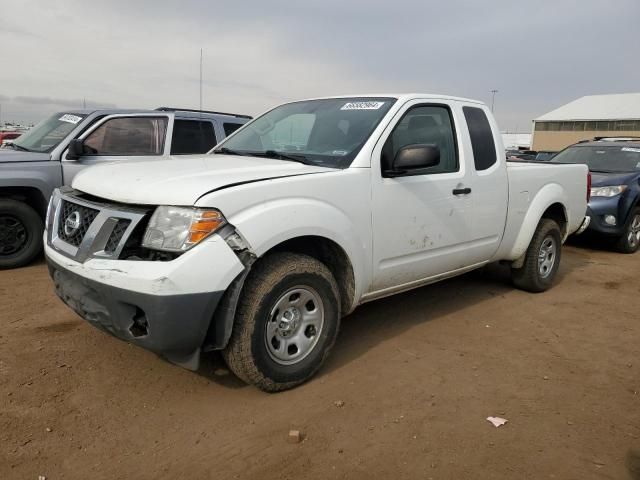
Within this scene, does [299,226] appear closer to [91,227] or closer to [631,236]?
[91,227]

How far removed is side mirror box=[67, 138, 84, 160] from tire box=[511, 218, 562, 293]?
501 centimetres

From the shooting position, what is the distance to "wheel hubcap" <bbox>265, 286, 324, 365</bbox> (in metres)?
3.04

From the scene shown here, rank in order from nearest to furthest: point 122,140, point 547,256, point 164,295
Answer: point 164,295
point 547,256
point 122,140

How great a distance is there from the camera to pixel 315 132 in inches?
153

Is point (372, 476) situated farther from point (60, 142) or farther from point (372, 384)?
point (60, 142)

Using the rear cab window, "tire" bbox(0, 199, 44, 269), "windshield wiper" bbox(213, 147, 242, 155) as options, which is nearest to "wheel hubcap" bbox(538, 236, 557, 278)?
"windshield wiper" bbox(213, 147, 242, 155)

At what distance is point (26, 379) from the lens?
3195 millimetres

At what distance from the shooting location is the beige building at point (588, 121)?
4616cm

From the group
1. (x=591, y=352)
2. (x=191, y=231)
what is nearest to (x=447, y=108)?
(x=591, y=352)

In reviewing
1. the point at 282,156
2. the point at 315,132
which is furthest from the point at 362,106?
the point at 282,156

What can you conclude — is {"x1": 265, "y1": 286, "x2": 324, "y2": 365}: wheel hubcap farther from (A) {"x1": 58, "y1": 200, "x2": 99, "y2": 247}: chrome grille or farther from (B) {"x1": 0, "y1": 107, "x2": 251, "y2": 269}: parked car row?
(B) {"x1": 0, "y1": 107, "x2": 251, "y2": 269}: parked car row

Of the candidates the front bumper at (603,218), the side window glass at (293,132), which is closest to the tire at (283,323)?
the side window glass at (293,132)

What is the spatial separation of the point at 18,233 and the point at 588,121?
175 feet

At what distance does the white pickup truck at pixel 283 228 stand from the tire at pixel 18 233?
281 cm
